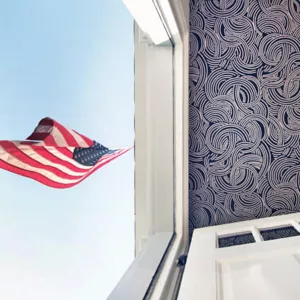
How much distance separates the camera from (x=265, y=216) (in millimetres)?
1933

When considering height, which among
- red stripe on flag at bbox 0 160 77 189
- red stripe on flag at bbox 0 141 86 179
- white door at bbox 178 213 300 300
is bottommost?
white door at bbox 178 213 300 300

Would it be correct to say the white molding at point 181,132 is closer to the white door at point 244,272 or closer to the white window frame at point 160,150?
the white window frame at point 160,150

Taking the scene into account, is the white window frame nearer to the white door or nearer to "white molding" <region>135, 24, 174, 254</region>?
"white molding" <region>135, 24, 174, 254</region>

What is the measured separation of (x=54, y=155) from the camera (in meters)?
1.16

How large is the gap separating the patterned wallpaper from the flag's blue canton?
22.1 inches

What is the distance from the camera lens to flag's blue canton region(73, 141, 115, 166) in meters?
1.37

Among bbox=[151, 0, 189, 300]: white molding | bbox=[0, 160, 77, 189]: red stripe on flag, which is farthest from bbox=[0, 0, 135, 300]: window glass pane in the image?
bbox=[151, 0, 189, 300]: white molding

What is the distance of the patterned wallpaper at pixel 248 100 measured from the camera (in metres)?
1.93

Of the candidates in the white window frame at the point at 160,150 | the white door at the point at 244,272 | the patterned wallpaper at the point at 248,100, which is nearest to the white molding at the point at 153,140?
the white window frame at the point at 160,150

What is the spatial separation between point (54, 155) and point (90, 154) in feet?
1.12

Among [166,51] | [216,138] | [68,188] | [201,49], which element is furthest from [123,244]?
[201,49]

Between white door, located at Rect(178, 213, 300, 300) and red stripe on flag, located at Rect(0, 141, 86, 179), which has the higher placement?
red stripe on flag, located at Rect(0, 141, 86, 179)

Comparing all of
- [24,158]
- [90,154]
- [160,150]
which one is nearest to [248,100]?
[160,150]

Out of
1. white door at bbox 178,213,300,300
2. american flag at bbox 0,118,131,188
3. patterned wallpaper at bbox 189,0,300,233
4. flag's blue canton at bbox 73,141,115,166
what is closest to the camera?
white door at bbox 178,213,300,300
